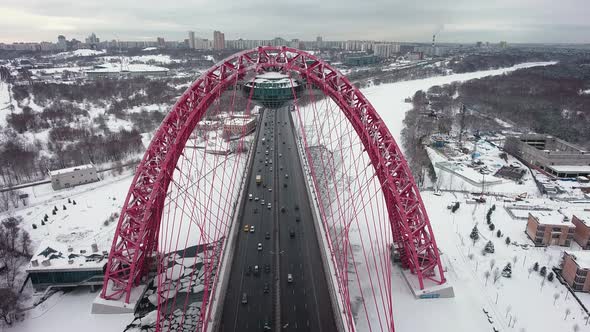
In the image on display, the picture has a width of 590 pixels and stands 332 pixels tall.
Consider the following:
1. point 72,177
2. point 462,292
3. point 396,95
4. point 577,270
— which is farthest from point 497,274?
point 396,95

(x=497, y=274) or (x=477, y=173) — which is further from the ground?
(x=477, y=173)

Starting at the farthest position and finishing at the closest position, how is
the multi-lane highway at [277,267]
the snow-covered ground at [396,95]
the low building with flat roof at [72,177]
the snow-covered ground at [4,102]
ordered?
the snow-covered ground at [396,95] → the snow-covered ground at [4,102] → the low building with flat roof at [72,177] → the multi-lane highway at [277,267]

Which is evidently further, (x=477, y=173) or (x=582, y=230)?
(x=477, y=173)

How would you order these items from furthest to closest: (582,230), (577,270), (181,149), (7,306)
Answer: (582,230) < (181,149) < (577,270) < (7,306)

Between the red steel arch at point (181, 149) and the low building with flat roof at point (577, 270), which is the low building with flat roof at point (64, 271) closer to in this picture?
the red steel arch at point (181, 149)

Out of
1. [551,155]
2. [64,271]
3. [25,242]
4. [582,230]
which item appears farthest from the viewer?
[551,155]

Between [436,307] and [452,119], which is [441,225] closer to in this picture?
[436,307]

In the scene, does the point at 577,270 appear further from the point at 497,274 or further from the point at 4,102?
the point at 4,102

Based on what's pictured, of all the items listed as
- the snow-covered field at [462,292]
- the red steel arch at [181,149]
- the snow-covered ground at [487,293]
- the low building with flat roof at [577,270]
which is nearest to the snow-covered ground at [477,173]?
the snow-covered field at [462,292]
